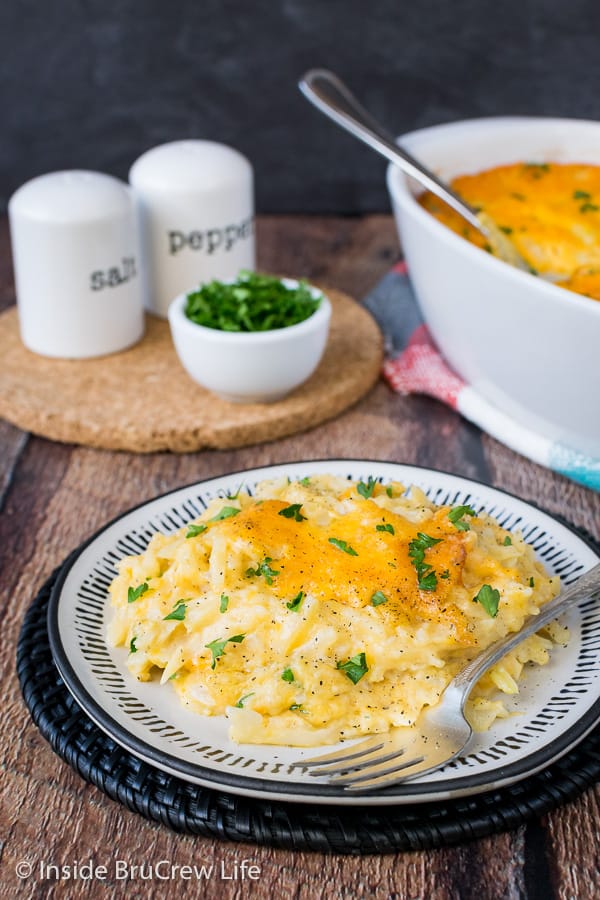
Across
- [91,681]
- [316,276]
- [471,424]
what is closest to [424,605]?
[91,681]

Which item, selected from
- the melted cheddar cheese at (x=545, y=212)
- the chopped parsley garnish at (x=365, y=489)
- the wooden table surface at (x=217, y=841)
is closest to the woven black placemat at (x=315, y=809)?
the wooden table surface at (x=217, y=841)

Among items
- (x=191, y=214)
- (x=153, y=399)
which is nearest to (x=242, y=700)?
(x=153, y=399)

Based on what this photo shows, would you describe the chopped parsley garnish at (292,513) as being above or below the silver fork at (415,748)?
above

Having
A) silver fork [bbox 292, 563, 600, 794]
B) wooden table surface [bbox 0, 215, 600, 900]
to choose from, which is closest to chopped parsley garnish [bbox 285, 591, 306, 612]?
silver fork [bbox 292, 563, 600, 794]

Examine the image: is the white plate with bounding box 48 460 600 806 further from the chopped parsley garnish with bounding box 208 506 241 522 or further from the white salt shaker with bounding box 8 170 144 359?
the white salt shaker with bounding box 8 170 144 359

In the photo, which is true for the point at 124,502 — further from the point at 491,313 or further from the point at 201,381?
the point at 491,313

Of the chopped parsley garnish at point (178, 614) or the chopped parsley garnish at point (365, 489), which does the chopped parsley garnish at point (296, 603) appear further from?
the chopped parsley garnish at point (365, 489)
